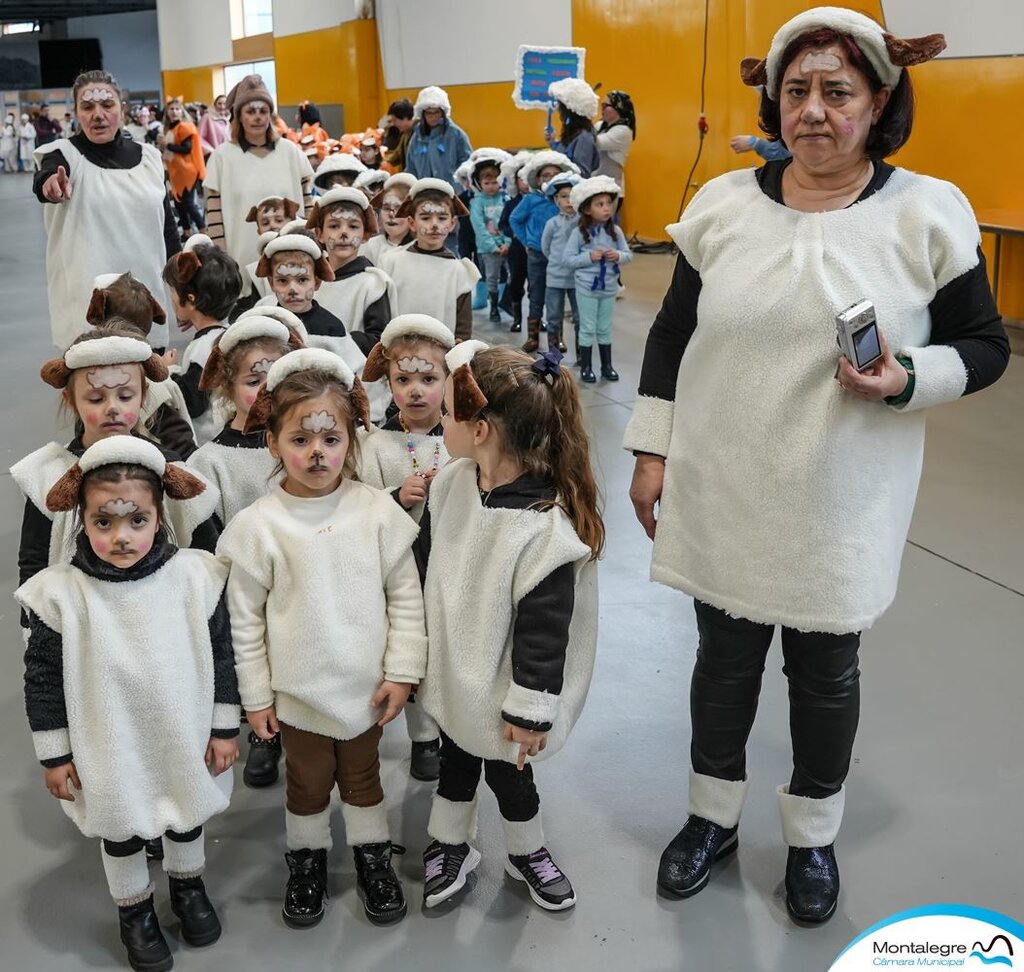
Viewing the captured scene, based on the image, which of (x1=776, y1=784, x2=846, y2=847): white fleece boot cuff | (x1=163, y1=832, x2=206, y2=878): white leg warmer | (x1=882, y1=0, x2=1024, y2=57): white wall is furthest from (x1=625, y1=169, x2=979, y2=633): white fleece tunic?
(x1=882, y1=0, x2=1024, y2=57): white wall

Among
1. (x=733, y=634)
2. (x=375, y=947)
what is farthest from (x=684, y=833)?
(x=375, y=947)

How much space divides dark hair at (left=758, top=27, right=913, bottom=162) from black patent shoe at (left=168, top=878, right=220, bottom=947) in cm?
184

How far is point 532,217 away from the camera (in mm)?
7539

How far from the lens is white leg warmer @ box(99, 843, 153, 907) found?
218 cm

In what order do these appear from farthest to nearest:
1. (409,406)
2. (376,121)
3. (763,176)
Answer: (376,121) < (409,406) < (763,176)

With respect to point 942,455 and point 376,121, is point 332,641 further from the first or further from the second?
point 376,121

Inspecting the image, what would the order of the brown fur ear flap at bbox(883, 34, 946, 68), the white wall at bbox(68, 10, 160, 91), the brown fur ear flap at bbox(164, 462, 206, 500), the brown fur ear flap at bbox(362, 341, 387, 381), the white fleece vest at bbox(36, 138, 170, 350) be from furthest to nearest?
1. the white wall at bbox(68, 10, 160, 91)
2. the white fleece vest at bbox(36, 138, 170, 350)
3. the brown fur ear flap at bbox(362, 341, 387, 381)
4. the brown fur ear flap at bbox(164, 462, 206, 500)
5. the brown fur ear flap at bbox(883, 34, 946, 68)

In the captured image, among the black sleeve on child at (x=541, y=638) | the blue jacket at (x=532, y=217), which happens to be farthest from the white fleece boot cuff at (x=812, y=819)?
the blue jacket at (x=532, y=217)

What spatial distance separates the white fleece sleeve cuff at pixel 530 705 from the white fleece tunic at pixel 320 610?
22 centimetres

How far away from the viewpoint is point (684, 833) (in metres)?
2.46

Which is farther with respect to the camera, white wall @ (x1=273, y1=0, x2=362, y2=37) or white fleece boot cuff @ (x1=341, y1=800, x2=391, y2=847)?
white wall @ (x1=273, y1=0, x2=362, y2=37)

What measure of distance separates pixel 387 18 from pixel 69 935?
16.7 m

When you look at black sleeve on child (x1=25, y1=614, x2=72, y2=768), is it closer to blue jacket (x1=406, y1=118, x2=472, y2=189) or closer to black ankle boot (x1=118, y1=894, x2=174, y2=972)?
black ankle boot (x1=118, y1=894, x2=174, y2=972)

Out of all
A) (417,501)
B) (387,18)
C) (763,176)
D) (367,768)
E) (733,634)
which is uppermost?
(387,18)
